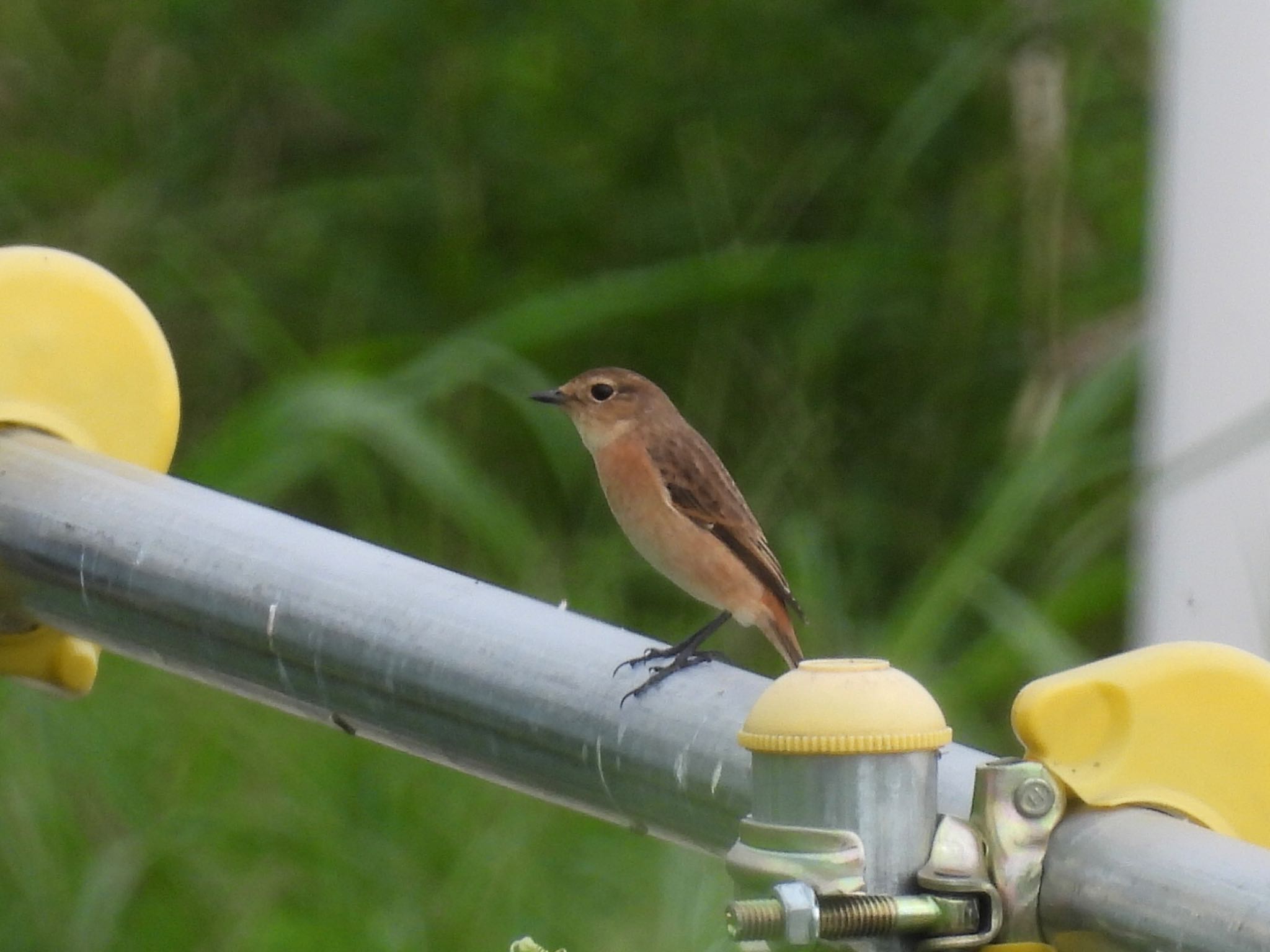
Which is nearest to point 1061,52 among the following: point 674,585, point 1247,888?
point 674,585

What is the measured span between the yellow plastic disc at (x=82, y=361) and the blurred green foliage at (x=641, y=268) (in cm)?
173

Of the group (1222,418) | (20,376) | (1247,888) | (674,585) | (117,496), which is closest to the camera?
(1247,888)

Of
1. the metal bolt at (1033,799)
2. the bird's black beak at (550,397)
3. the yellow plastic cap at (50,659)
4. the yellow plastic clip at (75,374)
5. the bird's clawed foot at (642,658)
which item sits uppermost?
the bird's black beak at (550,397)

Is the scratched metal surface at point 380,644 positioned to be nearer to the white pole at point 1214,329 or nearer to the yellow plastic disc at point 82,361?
the yellow plastic disc at point 82,361

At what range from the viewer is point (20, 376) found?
1917 millimetres

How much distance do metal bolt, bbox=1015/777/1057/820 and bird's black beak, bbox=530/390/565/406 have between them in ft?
8.60

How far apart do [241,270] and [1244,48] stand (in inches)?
108

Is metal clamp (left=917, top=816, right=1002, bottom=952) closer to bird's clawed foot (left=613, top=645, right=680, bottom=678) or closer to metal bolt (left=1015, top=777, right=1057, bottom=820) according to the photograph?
metal bolt (left=1015, top=777, right=1057, bottom=820)

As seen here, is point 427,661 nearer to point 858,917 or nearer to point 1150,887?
point 858,917

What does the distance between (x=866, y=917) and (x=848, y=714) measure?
0.11m

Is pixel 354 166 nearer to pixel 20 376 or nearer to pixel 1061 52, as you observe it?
pixel 1061 52

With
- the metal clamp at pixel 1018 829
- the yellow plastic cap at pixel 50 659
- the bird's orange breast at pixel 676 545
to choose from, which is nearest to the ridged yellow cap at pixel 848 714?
the metal clamp at pixel 1018 829

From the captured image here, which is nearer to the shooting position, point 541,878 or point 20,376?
point 20,376

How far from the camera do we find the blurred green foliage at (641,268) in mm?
3969
